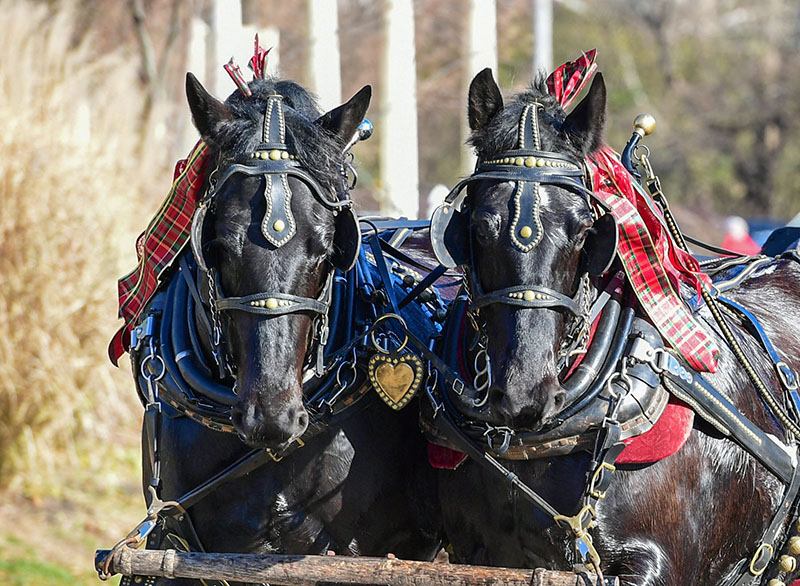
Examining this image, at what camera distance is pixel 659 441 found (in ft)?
10.5

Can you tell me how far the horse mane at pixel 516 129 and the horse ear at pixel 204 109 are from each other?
74cm

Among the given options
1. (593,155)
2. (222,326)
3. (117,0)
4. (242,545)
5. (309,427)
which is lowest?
(242,545)

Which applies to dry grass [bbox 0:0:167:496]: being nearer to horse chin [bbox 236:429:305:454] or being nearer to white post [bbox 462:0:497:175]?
white post [bbox 462:0:497:175]

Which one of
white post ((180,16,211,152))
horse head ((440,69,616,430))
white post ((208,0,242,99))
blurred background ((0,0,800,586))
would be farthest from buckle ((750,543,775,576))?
white post ((180,16,211,152))

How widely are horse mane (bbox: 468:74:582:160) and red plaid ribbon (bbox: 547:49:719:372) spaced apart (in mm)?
90

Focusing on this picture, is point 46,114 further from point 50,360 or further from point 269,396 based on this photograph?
point 269,396

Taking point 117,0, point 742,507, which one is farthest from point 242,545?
point 117,0

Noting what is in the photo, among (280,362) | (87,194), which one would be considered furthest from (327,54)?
(280,362)

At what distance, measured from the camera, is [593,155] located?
3215 mm

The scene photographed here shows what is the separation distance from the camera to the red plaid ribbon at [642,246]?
324 cm

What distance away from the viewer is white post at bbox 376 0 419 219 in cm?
845

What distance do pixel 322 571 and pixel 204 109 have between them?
1368mm

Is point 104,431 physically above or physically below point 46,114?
below

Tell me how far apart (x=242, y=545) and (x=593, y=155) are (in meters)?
1.62
